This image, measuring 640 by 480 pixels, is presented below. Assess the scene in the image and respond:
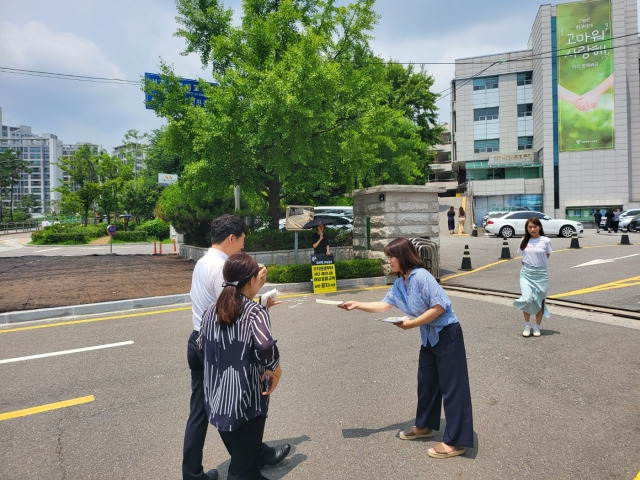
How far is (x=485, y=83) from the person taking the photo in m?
53.1

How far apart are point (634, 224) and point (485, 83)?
92.4 feet

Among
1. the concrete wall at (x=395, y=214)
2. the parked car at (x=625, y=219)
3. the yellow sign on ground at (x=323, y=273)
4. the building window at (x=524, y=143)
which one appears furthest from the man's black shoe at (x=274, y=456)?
the building window at (x=524, y=143)

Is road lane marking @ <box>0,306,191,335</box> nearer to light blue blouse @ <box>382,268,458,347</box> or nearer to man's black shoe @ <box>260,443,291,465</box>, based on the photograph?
man's black shoe @ <box>260,443,291,465</box>

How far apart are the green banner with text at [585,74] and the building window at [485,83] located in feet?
25.6

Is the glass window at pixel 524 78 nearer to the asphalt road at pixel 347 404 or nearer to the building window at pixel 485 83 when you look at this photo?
the building window at pixel 485 83

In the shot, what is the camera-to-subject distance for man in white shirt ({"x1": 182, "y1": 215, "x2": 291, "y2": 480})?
309 centimetres

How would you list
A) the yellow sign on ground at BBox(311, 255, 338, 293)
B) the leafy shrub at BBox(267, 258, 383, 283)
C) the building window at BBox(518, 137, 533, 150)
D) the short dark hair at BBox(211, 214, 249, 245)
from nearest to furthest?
the short dark hair at BBox(211, 214, 249, 245), the yellow sign on ground at BBox(311, 255, 338, 293), the leafy shrub at BBox(267, 258, 383, 283), the building window at BBox(518, 137, 533, 150)

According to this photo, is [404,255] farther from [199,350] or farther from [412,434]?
[199,350]

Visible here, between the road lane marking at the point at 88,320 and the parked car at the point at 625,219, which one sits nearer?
the road lane marking at the point at 88,320

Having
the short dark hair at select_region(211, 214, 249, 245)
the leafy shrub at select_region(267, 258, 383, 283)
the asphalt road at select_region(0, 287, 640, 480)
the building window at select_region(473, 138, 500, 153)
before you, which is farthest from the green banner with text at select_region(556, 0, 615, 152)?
the short dark hair at select_region(211, 214, 249, 245)

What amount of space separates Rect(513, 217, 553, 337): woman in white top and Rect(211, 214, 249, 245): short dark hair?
16.6 feet

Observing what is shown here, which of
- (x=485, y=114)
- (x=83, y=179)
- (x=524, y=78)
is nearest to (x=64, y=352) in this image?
(x=83, y=179)

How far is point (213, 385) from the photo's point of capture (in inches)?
107

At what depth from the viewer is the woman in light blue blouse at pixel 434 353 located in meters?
3.43
